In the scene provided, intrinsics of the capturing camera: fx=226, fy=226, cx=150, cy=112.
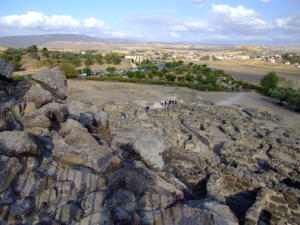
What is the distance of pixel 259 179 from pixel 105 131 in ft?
21.2

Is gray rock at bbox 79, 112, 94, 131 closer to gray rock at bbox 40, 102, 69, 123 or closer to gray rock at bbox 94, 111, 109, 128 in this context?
gray rock at bbox 94, 111, 109, 128

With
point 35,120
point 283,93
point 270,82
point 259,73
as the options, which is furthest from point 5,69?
point 259,73

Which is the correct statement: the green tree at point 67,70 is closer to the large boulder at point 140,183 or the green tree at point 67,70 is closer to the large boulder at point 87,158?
the large boulder at point 87,158

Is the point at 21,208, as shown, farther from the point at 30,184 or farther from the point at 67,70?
the point at 67,70

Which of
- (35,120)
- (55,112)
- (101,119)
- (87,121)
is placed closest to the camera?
(35,120)

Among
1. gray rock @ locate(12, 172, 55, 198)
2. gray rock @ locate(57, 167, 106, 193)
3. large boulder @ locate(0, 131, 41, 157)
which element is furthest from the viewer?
large boulder @ locate(0, 131, 41, 157)

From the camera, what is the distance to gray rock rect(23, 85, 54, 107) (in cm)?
952

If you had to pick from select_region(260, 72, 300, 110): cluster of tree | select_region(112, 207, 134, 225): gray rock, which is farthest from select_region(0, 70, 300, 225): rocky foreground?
select_region(260, 72, 300, 110): cluster of tree

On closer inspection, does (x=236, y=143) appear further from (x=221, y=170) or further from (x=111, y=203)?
(x=111, y=203)

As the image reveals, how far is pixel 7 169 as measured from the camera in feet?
17.3

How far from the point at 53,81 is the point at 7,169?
672 cm

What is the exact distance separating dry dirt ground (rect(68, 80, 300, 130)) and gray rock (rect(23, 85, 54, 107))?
1237cm

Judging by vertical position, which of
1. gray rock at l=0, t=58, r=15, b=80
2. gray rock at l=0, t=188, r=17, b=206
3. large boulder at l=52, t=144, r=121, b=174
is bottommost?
gray rock at l=0, t=188, r=17, b=206

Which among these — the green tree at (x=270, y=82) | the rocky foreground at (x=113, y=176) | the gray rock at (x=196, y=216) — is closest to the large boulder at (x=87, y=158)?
the rocky foreground at (x=113, y=176)
